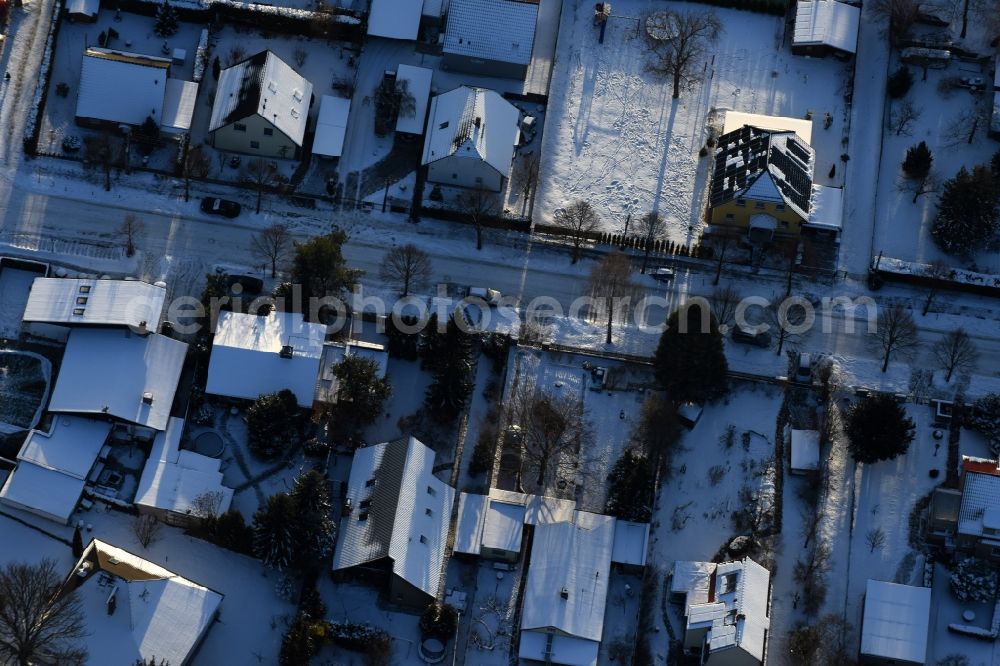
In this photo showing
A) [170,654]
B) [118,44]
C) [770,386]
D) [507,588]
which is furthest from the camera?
[118,44]

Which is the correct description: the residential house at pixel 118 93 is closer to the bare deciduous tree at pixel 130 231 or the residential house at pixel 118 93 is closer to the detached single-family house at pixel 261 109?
the detached single-family house at pixel 261 109

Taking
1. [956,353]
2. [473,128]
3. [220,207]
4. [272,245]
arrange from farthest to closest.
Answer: [473,128]
[220,207]
[272,245]
[956,353]

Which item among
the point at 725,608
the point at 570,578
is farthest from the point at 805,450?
the point at 570,578

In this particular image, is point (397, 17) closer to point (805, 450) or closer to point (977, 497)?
point (805, 450)

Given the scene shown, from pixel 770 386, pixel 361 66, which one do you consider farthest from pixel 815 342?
pixel 361 66

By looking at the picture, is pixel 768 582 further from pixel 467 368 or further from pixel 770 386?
pixel 467 368

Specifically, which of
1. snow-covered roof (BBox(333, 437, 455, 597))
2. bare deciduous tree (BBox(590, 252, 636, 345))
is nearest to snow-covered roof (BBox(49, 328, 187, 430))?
snow-covered roof (BBox(333, 437, 455, 597))
